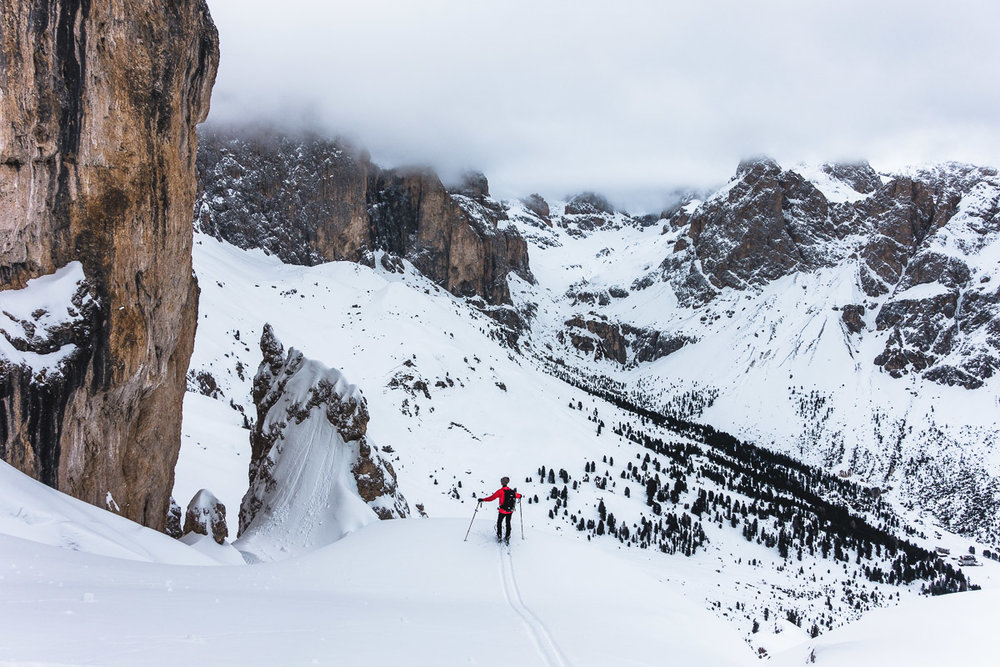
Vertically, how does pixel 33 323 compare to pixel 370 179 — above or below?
below

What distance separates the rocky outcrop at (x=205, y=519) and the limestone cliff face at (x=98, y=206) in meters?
2.30

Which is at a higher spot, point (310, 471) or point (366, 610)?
point (366, 610)

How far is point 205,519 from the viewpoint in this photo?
66.1 feet

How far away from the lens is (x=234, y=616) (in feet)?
26.2

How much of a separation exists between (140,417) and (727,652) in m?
17.0

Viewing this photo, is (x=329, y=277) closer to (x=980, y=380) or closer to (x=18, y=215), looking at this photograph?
(x=18, y=215)

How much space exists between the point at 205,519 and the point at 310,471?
426 cm

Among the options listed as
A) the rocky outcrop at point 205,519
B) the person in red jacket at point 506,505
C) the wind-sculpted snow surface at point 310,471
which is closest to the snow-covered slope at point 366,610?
the person in red jacket at point 506,505

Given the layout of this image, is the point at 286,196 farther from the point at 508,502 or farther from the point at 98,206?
the point at 508,502

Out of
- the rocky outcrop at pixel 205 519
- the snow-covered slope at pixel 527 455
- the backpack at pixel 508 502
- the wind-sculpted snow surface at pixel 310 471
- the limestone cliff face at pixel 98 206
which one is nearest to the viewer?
the limestone cliff face at pixel 98 206

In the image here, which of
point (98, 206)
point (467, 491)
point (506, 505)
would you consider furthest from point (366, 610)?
point (467, 491)

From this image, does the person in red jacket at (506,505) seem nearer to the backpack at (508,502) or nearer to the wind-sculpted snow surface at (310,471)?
the backpack at (508,502)

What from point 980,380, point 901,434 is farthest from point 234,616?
point 980,380

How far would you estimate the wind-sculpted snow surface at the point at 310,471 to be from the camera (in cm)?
2064
